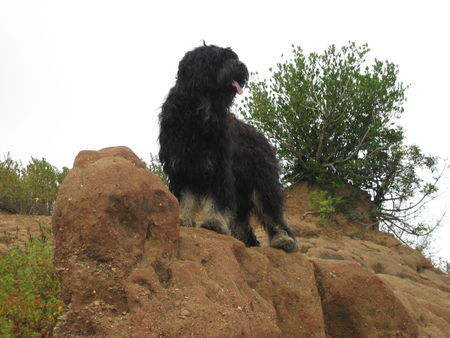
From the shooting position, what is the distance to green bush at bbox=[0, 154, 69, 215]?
11.0 m

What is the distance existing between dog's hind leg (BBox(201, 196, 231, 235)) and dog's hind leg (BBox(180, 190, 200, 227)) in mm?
108

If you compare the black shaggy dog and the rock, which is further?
the black shaggy dog

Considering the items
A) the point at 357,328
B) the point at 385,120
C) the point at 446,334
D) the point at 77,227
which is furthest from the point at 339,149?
the point at 77,227

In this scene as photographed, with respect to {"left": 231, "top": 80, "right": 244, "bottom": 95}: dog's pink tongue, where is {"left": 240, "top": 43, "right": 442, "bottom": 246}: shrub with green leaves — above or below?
above

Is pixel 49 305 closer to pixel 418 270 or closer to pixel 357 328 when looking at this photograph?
pixel 357 328

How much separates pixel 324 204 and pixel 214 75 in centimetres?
827

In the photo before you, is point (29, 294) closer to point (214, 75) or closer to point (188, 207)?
point (188, 207)

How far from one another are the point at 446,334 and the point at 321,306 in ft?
7.28

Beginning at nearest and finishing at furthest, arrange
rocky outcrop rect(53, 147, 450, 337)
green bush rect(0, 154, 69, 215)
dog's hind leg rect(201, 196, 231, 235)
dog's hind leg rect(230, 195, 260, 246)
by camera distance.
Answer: rocky outcrop rect(53, 147, 450, 337) < dog's hind leg rect(201, 196, 231, 235) < dog's hind leg rect(230, 195, 260, 246) < green bush rect(0, 154, 69, 215)

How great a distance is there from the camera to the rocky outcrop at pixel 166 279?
302 cm

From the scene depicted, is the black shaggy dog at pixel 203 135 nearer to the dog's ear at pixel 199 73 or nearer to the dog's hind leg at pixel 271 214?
the dog's ear at pixel 199 73

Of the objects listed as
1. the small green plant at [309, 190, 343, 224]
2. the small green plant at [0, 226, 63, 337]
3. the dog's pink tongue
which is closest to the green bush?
the small green plant at [0, 226, 63, 337]

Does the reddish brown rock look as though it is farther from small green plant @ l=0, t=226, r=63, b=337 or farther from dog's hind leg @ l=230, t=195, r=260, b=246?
small green plant @ l=0, t=226, r=63, b=337

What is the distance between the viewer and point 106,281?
3117 mm
